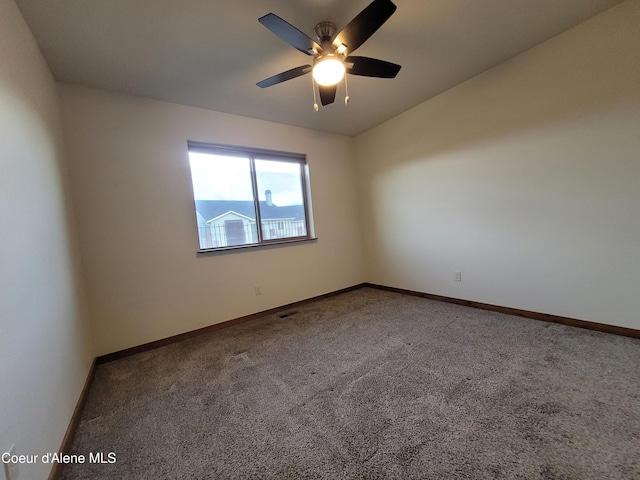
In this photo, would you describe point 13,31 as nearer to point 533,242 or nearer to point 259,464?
point 259,464

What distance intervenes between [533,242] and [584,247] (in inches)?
13.6

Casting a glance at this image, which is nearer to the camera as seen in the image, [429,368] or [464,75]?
[429,368]

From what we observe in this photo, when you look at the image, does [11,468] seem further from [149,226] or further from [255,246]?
[255,246]

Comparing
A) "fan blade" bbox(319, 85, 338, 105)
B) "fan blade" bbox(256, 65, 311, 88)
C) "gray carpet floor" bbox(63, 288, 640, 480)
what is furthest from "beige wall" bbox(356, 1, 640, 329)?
"fan blade" bbox(256, 65, 311, 88)

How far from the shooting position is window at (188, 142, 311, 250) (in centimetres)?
285

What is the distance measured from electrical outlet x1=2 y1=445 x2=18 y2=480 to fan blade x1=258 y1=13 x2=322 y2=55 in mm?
2131

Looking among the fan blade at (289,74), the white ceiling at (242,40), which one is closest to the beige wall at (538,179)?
the white ceiling at (242,40)

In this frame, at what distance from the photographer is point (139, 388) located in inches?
70.2

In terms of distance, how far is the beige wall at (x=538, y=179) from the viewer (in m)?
1.91

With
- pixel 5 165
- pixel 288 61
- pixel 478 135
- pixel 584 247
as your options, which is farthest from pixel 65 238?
pixel 584 247

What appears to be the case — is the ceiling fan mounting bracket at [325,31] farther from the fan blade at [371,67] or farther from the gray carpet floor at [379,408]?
the gray carpet floor at [379,408]

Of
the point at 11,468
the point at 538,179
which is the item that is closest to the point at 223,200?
the point at 11,468

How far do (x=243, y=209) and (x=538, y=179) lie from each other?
318 cm

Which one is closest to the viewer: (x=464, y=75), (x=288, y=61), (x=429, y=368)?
(x=429, y=368)
